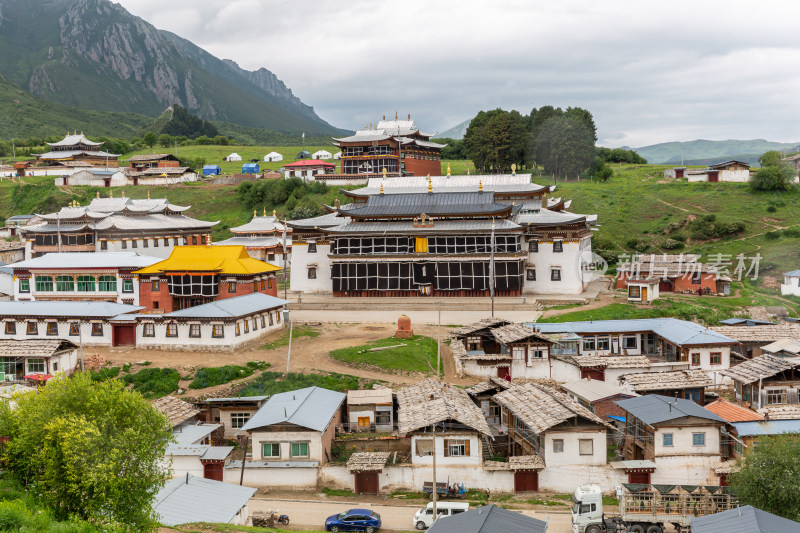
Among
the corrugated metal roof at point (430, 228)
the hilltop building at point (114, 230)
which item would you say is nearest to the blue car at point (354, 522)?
the corrugated metal roof at point (430, 228)

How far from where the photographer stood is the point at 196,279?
53.0 meters

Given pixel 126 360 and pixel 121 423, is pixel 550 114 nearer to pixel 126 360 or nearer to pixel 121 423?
pixel 126 360

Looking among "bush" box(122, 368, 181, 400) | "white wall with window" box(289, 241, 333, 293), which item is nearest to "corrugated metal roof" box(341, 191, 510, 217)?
"white wall with window" box(289, 241, 333, 293)

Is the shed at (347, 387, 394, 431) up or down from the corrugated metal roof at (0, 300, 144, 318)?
down

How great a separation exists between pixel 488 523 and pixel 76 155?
111 metres

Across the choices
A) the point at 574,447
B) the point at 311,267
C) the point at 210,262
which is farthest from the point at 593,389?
the point at 311,267

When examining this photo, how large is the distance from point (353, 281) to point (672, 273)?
26.0m

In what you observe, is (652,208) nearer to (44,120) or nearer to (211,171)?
(211,171)

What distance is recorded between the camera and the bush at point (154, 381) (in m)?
39.9

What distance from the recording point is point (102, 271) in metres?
54.4

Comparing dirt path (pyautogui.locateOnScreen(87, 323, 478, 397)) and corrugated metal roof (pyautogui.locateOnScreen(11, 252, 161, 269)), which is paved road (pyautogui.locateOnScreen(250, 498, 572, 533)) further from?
corrugated metal roof (pyautogui.locateOnScreen(11, 252, 161, 269))

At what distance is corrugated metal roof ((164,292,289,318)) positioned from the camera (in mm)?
45906

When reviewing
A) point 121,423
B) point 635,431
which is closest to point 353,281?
point 635,431

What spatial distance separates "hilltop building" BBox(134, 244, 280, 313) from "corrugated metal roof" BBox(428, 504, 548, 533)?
111ft
